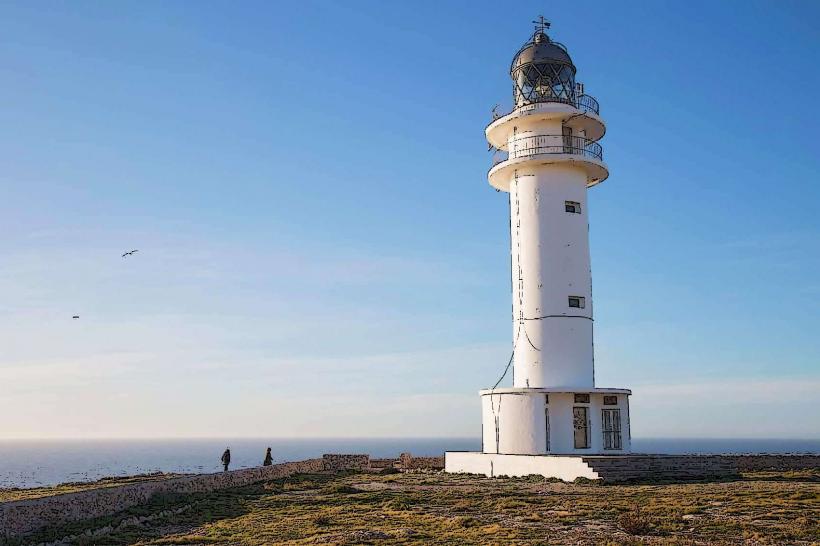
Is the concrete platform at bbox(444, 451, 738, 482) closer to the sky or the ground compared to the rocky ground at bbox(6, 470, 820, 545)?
closer to the sky

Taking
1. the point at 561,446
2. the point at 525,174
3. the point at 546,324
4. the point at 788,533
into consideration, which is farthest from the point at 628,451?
the point at 788,533

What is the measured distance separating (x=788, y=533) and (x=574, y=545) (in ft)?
11.5

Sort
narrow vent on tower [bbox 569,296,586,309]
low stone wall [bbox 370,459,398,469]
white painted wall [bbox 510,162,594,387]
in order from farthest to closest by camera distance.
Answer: low stone wall [bbox 370,459,398,469]
narrow vent on tower [bbox 569,296,586,309]
white painted wall [bbox 510,162,594,387]

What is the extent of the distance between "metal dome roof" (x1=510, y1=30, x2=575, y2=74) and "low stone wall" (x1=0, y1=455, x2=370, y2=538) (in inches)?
691

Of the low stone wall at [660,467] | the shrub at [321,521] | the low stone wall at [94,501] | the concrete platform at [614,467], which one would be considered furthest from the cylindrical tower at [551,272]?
the shrub at [321,521]

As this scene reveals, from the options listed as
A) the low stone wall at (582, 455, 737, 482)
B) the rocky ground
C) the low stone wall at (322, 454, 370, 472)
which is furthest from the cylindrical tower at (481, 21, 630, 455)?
the low stone wall at (322, 454, 370, 472)

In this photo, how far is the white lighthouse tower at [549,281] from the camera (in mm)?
28453

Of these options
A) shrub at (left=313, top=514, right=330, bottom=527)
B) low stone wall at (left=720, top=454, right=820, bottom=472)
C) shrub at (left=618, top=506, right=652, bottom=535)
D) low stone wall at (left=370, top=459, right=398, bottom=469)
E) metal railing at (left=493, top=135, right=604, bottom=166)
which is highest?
metal railing at (left=493, top=135, right=604, bottom=166)

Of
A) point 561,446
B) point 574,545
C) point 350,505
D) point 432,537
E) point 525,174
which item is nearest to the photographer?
point 574,545

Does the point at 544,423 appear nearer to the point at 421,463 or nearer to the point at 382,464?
the point at 421,463

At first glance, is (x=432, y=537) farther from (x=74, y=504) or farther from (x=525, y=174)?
(x=525, y=174)

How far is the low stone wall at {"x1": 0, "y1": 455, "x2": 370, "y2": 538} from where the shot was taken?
49.5 feet

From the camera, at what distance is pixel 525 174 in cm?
3070

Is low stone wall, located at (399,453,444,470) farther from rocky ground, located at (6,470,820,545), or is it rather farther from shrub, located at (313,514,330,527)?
shrub, located at (313,514,330,527)
